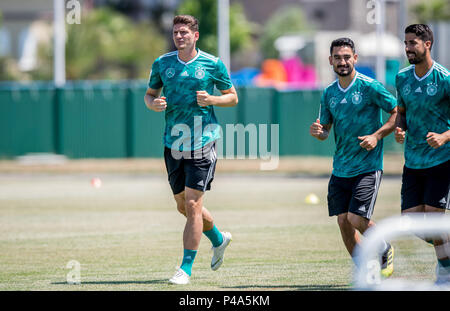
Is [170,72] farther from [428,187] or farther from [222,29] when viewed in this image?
[222,29]

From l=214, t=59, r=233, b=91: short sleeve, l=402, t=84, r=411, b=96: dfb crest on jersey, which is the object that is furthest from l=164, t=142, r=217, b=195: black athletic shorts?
l=402, t=84, r=411, b=96: dfb crest on jersey

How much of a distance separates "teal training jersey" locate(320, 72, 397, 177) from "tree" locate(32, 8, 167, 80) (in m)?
42.8

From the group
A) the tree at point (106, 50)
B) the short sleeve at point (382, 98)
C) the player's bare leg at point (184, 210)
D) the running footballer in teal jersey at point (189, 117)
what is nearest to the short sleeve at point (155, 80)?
the running footballer in teal jersey at point (189, 117)

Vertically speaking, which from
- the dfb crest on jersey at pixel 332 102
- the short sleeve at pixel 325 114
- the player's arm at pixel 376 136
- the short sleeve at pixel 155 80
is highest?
the short sleeve at pixel 155 80

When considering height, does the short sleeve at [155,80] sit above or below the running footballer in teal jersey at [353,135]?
above

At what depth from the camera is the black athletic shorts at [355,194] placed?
812cm

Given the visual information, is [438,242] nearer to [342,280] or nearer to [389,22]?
[342,280]

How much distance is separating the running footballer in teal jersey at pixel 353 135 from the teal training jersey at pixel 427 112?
19 cm

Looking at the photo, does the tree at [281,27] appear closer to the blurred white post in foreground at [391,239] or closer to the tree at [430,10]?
the tree at [430,10]

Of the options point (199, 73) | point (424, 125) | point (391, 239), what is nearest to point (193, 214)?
point (199, 73)

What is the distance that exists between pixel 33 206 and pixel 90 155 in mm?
13690

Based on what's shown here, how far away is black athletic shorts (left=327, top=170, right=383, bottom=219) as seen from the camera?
8125mm

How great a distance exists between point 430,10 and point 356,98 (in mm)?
65773

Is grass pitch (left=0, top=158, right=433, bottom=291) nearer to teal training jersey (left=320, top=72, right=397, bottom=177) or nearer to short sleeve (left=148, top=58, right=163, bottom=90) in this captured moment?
teal training jersey (left=320, top=72, right=397, bottom=177)
